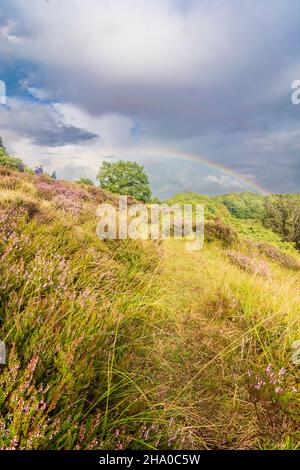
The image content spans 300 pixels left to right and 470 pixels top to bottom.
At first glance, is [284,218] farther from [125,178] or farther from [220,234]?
[125,178]

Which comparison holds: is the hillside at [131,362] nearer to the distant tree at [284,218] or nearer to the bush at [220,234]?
the bush at [220,234]

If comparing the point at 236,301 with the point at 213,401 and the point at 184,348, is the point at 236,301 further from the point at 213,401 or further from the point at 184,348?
the point at 213,401

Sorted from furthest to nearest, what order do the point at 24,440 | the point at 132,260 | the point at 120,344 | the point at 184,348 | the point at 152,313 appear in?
the point at 132,260 → the point at 152,313 → the point at 184,348 → the point at 120,344 → the point at 24,440

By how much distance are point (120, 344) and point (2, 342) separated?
98 centimetres

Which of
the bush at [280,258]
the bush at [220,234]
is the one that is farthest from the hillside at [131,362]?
the bush at [280,258]

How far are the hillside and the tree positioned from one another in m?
32.4

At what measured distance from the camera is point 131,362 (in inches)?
75.7

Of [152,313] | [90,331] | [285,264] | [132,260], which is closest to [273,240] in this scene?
[285,264]

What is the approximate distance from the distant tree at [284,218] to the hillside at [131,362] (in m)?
22.0

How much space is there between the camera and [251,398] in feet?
5.97

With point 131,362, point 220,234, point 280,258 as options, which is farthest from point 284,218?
point 131,362

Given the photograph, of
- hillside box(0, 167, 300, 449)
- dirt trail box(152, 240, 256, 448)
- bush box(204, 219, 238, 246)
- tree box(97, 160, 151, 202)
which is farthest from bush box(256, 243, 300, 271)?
tree box(97, 160, 151, 202)

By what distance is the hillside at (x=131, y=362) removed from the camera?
47.8 inches

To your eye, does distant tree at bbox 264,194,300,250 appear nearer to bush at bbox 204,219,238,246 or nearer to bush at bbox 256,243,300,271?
bush at bbox 256,243,300,271
